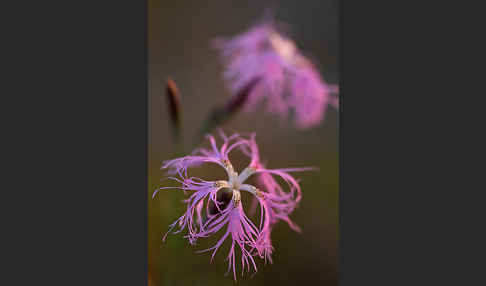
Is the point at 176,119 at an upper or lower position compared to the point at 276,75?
lower

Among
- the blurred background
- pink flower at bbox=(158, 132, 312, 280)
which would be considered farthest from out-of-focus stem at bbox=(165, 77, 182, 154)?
pink flower at bbox=(158, 132, 312, 280)

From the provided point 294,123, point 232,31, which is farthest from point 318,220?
point 232,31

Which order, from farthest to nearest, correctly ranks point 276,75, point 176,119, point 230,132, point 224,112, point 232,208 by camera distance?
point 230,132 < point 276,75 < point 224,112 < point 176,119 < point 232,208

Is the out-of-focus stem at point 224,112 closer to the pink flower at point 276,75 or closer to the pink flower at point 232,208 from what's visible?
the pink flower at point 276,75

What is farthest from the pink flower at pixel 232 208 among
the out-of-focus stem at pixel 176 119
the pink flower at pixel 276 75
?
the pink flower at pixel 276 75

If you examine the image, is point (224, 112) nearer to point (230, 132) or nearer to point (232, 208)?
point (230, 132)

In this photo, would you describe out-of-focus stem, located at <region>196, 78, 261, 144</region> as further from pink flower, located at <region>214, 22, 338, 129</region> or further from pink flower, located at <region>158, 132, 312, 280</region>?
pink flower, located at <region>158, 132, 312, 280</region>

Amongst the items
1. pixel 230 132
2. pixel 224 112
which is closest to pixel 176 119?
pixel 224 112
